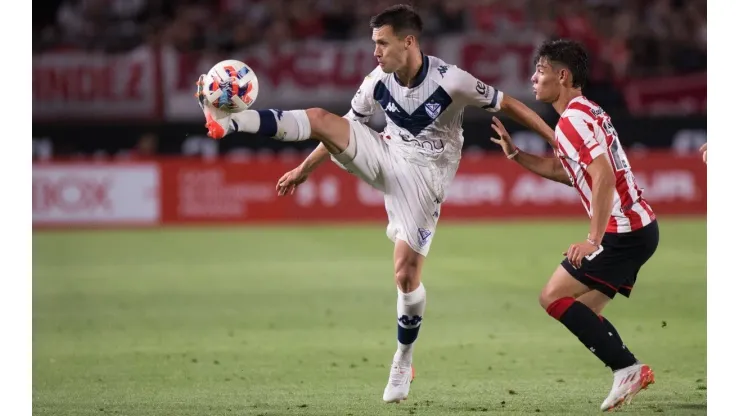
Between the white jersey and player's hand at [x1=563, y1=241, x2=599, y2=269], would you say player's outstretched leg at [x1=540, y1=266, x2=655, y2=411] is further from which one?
the white jersey

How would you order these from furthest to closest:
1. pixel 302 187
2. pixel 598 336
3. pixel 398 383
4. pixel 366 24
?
pixel 366 24, pixel 302 187, pixel 398 383, pixel 598 336

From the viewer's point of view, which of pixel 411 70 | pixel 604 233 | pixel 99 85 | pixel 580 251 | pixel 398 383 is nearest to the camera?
pixel 580 251

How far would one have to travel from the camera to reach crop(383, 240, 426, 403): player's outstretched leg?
21.9 ft

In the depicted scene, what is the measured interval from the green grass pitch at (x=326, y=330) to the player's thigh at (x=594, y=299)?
1.72ft

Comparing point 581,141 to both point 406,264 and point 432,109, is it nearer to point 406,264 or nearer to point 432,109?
point 432,109

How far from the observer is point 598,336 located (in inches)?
237

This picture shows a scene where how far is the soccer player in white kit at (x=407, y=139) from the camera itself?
6469 millimetres

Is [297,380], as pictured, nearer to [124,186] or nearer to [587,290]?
[587,290]

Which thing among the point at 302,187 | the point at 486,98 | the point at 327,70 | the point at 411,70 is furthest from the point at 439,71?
the point at 327,70

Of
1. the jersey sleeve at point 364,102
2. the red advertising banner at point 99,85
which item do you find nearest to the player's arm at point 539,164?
the jersey sleeve at point 364,102

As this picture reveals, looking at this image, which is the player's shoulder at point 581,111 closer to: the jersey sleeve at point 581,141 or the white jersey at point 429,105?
the jersey sleeve at point 581,141

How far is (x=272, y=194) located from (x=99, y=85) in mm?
3291

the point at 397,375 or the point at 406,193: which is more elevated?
the point at 406,193

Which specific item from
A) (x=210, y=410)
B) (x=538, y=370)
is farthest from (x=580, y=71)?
(x=210, y=410)
